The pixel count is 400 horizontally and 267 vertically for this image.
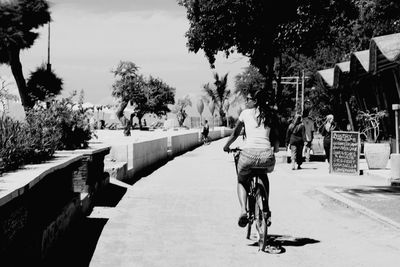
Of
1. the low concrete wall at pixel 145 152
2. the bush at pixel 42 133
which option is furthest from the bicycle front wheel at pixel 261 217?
the low concrete wall at pixel 145 152

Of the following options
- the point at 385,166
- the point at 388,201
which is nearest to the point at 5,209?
the point at 388,201

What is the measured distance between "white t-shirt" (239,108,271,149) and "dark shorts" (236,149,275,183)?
0.08 m

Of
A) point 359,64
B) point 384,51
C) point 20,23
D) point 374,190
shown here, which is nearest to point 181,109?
point 20,23

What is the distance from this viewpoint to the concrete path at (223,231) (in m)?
6.68

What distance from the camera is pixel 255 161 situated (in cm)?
705

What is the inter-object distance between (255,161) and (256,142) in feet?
0.78

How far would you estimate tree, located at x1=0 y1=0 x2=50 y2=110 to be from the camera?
37.6 metres

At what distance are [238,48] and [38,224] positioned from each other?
2231cm

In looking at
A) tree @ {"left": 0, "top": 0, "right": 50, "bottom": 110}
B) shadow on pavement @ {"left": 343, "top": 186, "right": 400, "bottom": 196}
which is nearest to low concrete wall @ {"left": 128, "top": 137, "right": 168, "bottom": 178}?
shadow on pavement @ {"left": 343, "top": 186, "right": 400, "bottom": 196}

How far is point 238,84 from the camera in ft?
250

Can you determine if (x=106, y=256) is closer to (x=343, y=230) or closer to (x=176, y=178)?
(x=343, y=230)

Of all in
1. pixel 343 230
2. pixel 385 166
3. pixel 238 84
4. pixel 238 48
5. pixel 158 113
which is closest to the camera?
pixel 343 230

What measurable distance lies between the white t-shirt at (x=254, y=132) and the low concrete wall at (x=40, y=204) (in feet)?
7.11

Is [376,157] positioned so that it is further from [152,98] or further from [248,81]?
[152,98]
